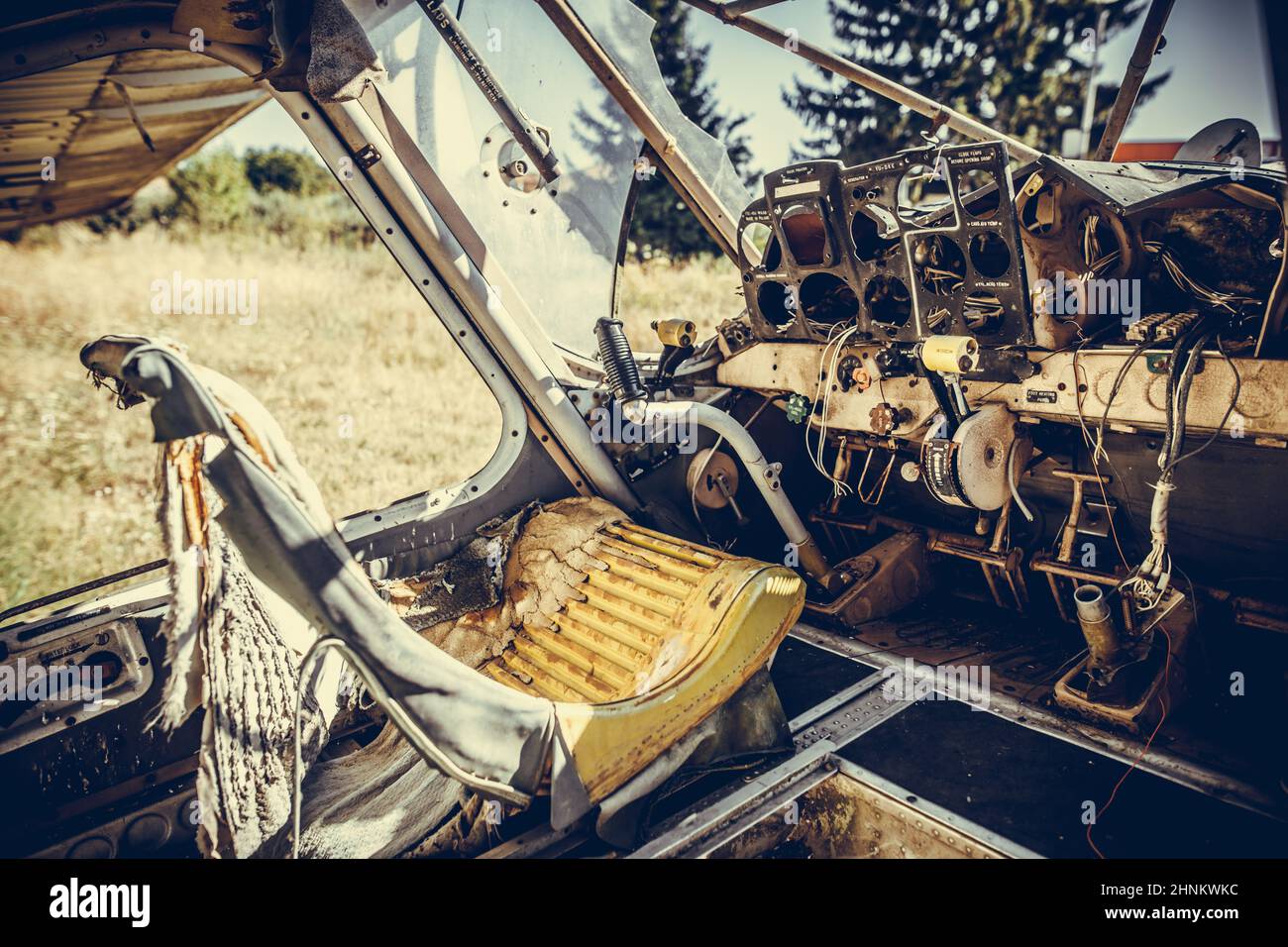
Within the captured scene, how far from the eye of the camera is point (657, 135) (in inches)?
126

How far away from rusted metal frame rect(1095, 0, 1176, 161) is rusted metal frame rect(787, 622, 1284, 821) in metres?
1.95

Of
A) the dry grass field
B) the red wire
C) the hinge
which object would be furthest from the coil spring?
the red wire

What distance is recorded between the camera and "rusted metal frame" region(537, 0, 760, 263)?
3006 millimetres

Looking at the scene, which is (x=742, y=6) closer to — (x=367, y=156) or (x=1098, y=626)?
(x=367, y=156)

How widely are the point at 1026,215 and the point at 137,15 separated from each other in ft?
8.98

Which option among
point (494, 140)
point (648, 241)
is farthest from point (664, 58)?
point (494, 140)

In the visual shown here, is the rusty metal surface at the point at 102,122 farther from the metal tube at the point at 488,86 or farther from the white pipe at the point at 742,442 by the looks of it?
the white pipe at the point at 742,442

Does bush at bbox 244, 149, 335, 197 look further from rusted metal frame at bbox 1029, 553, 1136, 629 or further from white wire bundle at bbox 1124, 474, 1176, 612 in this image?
white wire bundle at bbox 1124, 474, 1176, 612

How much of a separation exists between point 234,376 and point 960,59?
13328 millimetres

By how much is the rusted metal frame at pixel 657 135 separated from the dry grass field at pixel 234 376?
5.92 ft

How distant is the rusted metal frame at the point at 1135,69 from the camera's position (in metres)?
2.73

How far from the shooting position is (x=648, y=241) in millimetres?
11633

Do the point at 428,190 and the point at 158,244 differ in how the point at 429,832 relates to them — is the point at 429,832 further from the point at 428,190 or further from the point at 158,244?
the point at 158,244

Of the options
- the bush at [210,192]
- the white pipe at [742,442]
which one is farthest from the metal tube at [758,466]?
the bush at [210,192]
